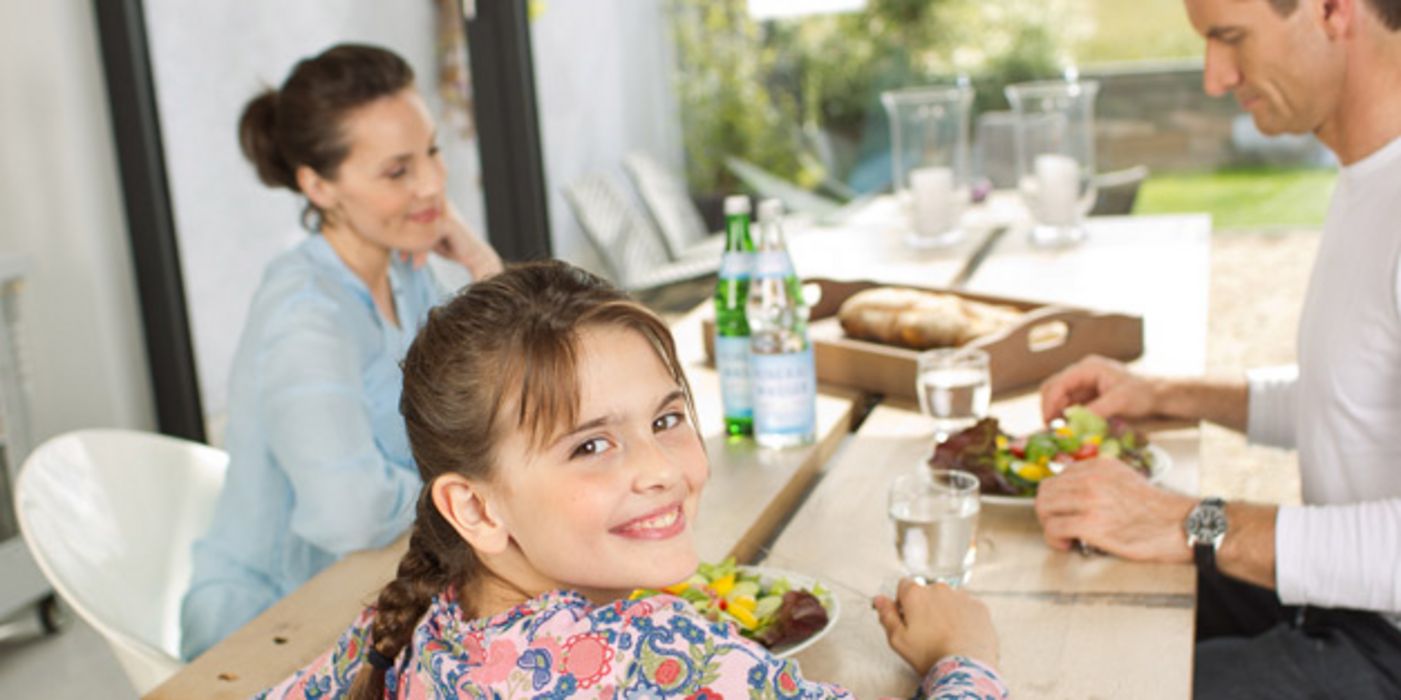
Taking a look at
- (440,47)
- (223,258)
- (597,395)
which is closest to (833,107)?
(440,47)

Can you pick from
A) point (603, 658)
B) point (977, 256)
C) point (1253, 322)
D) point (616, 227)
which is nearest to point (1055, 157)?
point (977, 256)

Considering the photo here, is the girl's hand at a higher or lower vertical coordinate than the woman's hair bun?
lower

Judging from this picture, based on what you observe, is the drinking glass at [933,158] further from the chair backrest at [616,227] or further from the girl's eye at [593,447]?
the girl's eye at [593,447]

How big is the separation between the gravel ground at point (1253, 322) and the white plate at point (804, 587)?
84.7 inches

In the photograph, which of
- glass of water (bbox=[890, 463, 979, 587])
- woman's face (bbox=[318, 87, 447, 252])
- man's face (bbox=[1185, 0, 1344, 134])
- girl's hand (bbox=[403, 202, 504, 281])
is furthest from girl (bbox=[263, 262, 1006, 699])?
girl's hand (bbox=[403, 202, 504, 281])

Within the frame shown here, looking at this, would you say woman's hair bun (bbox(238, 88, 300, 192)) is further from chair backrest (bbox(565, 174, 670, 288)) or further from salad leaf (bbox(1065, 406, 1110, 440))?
chair backrest (bbox(565, 174, 670, 288))

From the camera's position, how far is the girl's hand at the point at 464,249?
2.42 m

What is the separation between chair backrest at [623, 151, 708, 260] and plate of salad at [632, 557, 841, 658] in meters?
2.57

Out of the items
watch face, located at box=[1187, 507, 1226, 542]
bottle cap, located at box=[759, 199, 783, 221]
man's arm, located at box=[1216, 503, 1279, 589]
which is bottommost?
man's arm, located at box=[1216, 503, 1279, 589]

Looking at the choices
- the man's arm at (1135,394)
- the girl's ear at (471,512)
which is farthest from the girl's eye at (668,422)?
the man's arm at (1135,394)

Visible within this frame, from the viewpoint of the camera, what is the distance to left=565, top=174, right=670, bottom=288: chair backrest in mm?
3988

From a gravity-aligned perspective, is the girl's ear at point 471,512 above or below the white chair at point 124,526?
above

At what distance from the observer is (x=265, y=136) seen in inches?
84.0

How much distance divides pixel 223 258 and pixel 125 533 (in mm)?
2014
